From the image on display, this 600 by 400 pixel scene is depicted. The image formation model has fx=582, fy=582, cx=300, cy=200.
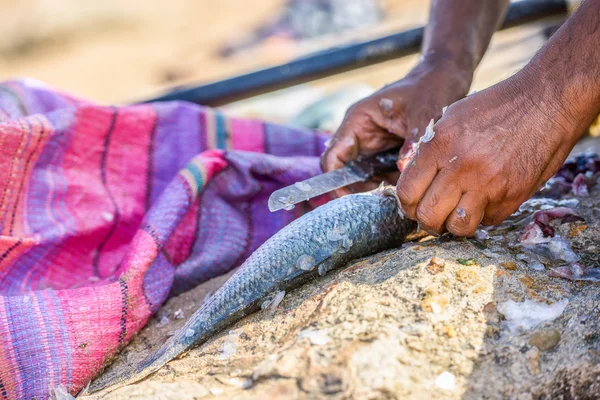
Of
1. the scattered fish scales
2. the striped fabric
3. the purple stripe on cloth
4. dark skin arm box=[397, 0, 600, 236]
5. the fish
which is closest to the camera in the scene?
the scattered fish scales

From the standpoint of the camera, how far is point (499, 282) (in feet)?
6.27

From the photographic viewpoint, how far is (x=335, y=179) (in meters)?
2.55

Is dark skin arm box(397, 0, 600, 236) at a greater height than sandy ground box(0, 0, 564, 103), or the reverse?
dark skin arm box(397, 0, 600, 236)

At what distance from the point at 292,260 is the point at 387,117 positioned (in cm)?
96

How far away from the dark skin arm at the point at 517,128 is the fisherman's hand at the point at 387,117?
26.9 inches

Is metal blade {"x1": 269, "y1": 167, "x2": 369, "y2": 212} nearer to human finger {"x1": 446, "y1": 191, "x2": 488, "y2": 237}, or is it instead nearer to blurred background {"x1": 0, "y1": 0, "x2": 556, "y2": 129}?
human finger {"x1": 446, "y1": 191, "x2": 488, "y2": 237}

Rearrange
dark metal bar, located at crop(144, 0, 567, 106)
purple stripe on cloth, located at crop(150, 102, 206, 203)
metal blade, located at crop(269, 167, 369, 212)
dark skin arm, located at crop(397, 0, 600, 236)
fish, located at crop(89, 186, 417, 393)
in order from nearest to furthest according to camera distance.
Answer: dark skin arm, located at crop(397, 0, 600, 236), fish, located at crop(89, 186, 417, 393), metal blade, located at crop(269, 167, 369, 212), purple stripe on cloth, located at crop(150, 102, 206, 203), dark metal bar, located at crop(144, 0, 567, 106)

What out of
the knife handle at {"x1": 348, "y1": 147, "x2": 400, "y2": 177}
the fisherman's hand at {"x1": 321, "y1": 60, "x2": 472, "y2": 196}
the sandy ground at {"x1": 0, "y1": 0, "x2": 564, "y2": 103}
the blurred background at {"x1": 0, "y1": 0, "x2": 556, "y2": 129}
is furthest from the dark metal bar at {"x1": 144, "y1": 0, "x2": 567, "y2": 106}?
the sandy ground at {"x1": 0, "y1": 0, "x2": 564, "y2": 103}

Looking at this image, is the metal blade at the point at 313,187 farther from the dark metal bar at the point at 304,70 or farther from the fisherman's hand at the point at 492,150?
the dark metal bar at the point at 304,70

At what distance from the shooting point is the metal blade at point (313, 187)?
2336 millimetres

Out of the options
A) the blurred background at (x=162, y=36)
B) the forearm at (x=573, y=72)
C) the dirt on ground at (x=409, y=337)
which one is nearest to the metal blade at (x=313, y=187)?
the dirt on ground at (x=409, y=337)

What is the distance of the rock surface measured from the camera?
1.58 m

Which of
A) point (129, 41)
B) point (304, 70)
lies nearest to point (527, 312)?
point (304, 70)

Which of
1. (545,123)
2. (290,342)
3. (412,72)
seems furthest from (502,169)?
(412,72)
